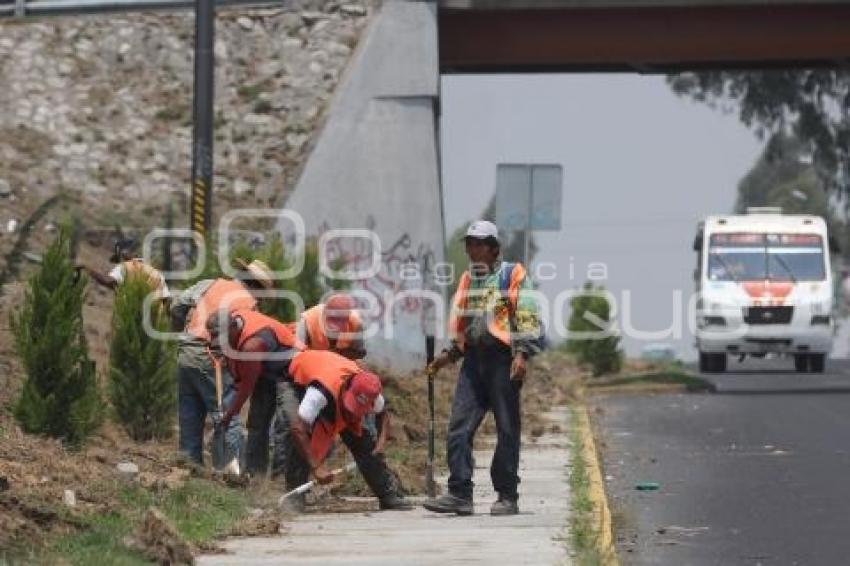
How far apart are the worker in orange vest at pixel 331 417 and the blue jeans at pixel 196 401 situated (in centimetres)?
187

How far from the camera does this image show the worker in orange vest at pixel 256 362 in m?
15.6

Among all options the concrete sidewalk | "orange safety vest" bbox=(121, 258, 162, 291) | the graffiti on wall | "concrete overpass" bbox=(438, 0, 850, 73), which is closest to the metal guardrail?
"concrete overpass" bbox=(438, 0, 850, 73)

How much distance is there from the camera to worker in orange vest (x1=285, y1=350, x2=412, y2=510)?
A: 14.8m

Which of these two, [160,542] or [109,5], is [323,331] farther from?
[109,5]

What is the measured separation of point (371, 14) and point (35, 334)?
19.5 metres

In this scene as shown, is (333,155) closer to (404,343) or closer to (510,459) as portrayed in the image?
(404,343)

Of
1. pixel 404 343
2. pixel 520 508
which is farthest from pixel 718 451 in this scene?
pixel 404 343

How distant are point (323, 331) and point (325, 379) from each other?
2.22 feet

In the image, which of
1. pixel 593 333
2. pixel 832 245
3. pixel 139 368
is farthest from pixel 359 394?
pixel 593 333

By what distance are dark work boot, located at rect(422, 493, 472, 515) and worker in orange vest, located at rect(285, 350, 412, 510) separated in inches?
21.4

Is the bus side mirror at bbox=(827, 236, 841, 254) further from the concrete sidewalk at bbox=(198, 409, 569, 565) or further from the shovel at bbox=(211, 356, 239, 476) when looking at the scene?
the shovel at bbox=(211, 356, 239, 476)

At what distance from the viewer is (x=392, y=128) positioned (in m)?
35.3

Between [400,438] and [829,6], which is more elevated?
[829,6]

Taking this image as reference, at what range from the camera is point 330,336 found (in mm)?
15406
